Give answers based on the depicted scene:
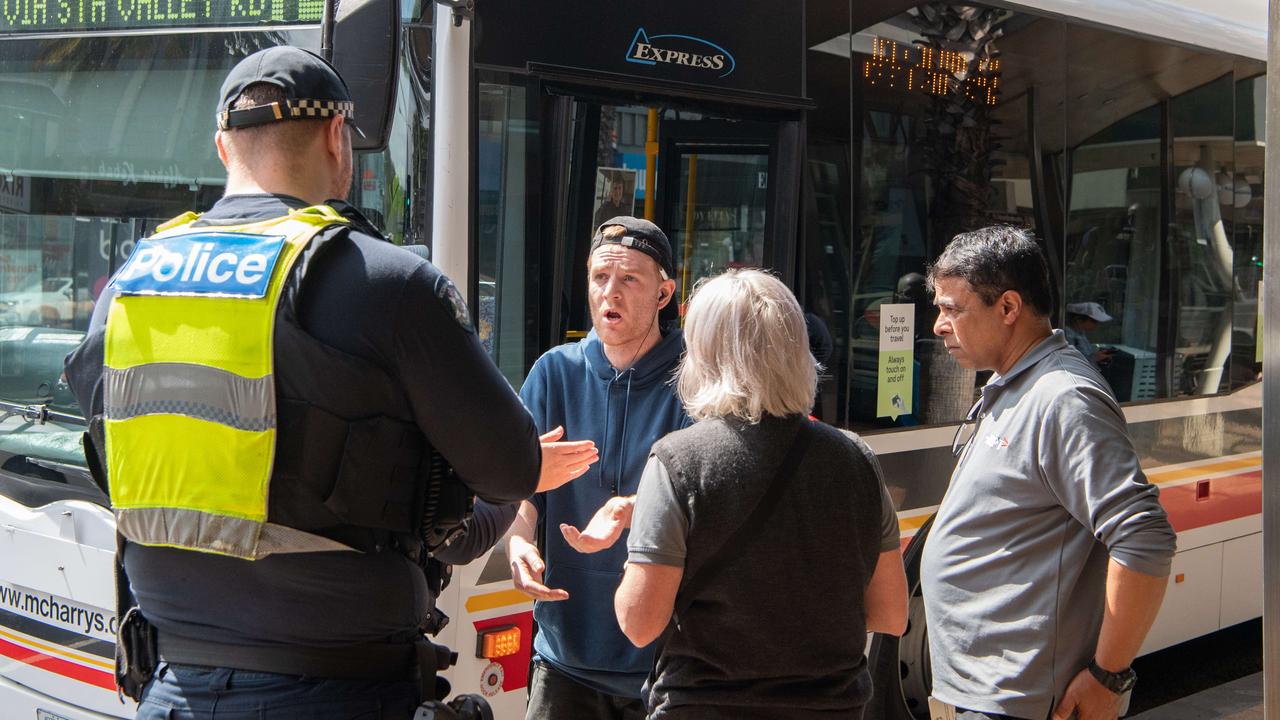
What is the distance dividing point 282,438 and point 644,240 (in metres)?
1.50

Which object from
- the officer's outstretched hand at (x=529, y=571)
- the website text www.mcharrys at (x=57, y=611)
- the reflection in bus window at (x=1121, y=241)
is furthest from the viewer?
the reflection in bus window at (x=1121, y=241)

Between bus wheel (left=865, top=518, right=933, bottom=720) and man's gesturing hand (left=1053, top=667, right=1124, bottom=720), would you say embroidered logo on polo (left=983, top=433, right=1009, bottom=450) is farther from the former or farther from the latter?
bus wheel (left=865, top=518, right=933, bottom=720)

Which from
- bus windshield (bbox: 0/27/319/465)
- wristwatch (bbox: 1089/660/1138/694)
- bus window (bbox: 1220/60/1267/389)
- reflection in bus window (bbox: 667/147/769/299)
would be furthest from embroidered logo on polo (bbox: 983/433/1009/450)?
bus window (bbox: 1220/60/1267/389)

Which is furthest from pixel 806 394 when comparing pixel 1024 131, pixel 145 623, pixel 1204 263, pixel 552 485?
pixel 1204 263

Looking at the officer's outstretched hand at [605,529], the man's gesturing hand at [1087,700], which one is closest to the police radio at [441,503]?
the officer's outstretched hand at [605,529]

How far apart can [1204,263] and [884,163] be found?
8.10ft

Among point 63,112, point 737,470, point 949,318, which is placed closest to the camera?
point 737,470

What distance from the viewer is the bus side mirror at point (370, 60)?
10.5 ft

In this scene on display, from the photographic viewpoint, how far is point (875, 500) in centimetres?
Result: 243

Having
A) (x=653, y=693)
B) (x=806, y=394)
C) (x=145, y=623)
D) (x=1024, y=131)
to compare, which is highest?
(x=1024, y=131)

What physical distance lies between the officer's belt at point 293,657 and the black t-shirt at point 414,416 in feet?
0.05

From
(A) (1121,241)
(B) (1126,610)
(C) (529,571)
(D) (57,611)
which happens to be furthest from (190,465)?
(A) (1121,241)

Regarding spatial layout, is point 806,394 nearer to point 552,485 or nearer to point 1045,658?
point 552,485

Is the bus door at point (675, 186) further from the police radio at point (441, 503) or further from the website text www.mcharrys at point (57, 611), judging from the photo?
the police radio at point (441, 503)
